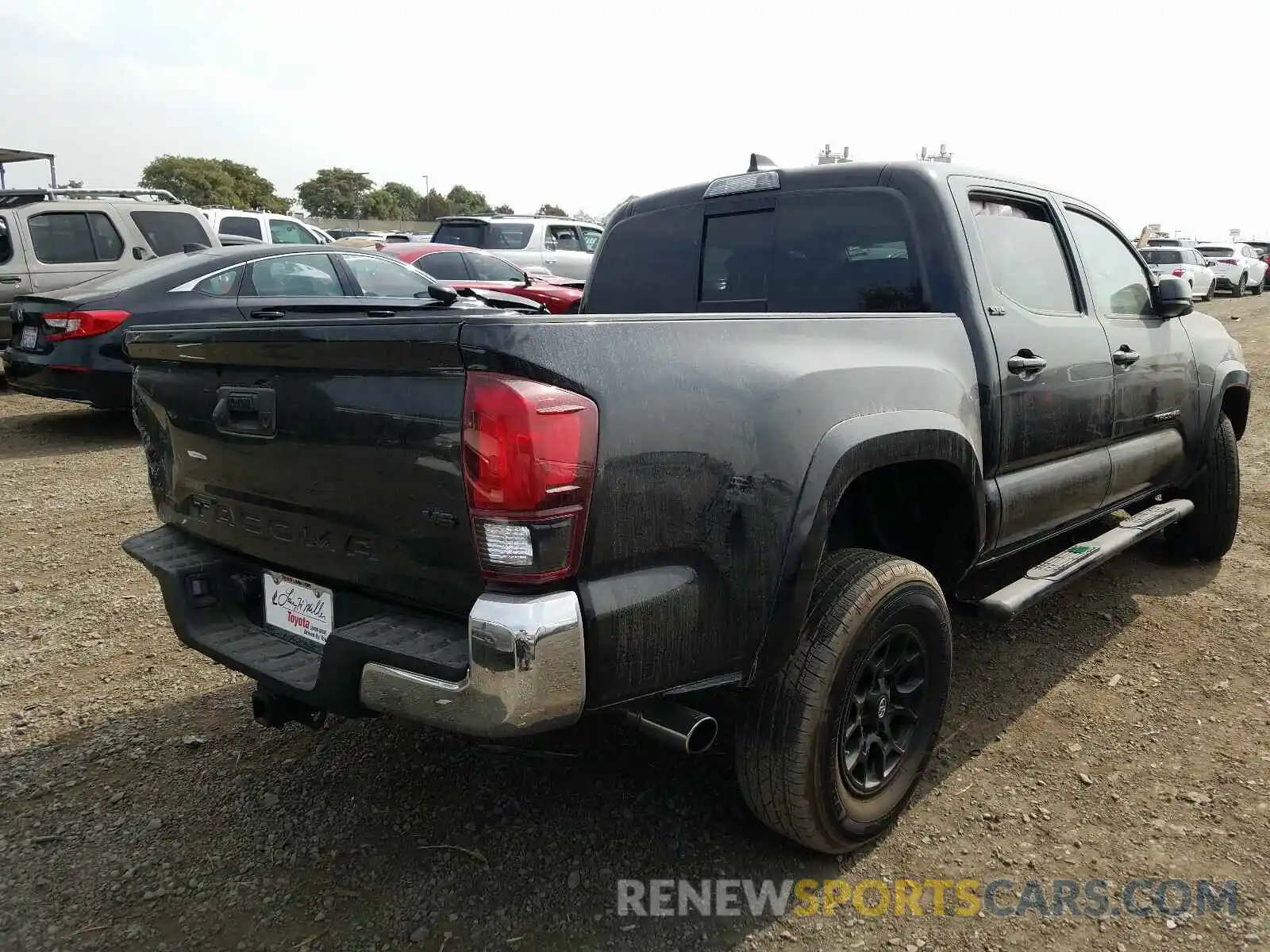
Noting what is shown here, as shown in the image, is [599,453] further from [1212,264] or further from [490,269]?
[1212,264]

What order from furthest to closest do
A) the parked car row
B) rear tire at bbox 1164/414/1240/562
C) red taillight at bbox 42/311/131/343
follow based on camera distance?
the parked car row
red taillight at bbox 42/311/131/343
rear tire at bbox 1164/414/1240/562

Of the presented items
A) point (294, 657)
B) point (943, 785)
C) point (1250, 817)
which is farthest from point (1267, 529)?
point (294, 657)

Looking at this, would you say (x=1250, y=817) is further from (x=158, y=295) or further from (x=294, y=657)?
(x=158, y=295)

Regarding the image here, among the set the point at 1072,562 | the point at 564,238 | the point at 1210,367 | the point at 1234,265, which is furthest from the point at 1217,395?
the point at 1234,265

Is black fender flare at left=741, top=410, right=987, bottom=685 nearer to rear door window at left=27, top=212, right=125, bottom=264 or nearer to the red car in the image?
the red car

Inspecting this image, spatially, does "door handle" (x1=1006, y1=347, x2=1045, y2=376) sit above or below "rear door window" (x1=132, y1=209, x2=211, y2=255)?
below

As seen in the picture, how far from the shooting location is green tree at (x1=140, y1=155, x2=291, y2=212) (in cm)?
7350

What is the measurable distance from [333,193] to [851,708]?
103m

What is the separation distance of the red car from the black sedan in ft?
9.89

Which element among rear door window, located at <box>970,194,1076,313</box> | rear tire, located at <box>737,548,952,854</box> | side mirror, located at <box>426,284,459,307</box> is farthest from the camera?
side mirror, located at <box>426,284,459,307</box>

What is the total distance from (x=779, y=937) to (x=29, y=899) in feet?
6.33

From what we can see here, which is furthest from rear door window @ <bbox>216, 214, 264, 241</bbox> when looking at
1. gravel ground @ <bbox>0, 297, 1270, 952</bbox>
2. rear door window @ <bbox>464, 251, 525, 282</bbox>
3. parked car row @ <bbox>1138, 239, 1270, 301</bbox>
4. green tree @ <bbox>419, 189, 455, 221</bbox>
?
green tree @ <bbox>419, 189, 455, 221</bbox>

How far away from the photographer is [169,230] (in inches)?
390

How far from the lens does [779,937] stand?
A: 2.31m
